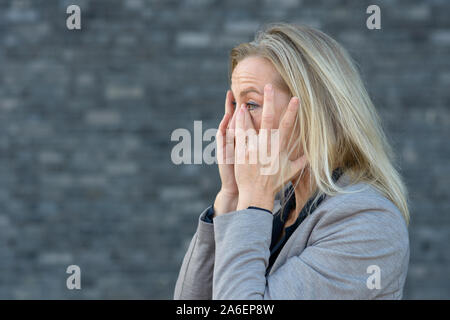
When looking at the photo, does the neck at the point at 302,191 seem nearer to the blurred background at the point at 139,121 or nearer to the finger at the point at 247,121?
the finger at the point at 247,121

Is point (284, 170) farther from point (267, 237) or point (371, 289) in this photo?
point (371, 289)

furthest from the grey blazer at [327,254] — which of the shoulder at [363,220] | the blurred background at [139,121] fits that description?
the blurred background at [139,121]

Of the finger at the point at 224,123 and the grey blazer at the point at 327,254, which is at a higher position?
the finger at the point at 224,123

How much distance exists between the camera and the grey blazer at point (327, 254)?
1.54m

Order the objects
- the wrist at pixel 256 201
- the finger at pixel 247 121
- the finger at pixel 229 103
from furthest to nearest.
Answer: the finger at pixel 229 103, the finger at pixel 247 121, the wrist at pixel 256 201

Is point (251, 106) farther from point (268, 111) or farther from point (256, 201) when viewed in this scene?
point (256, 201)

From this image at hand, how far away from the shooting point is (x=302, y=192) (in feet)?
6.58

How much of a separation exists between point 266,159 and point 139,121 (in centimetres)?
288

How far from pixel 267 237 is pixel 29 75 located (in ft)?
11.8

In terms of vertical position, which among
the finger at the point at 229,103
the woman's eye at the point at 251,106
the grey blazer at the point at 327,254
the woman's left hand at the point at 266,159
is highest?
the finger at the point at 229,103

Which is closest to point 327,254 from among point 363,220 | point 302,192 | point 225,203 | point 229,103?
point 363,220

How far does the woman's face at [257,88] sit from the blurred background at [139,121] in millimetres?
2488

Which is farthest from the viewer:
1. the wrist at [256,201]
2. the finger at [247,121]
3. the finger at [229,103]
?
the finger at [229,103]

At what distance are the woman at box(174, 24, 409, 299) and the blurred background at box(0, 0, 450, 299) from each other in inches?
94.2
